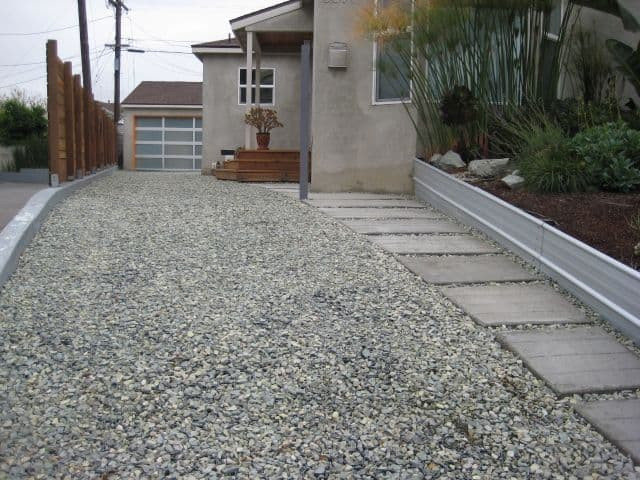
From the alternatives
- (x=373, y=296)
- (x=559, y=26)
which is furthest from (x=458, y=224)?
(x=559, y=26)

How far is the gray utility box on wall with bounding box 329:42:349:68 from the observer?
927 cm

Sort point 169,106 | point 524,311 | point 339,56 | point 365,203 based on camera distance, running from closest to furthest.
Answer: point 524,311 → point 365,203 → point 339,56 → point 169,106

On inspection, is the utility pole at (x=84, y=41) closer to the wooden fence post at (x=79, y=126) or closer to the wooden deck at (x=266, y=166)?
the wooden fence post at (x=79, y=126)

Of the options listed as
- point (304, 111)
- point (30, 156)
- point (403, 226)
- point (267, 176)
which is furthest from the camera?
point (30, 156)

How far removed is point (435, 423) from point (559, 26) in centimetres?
730

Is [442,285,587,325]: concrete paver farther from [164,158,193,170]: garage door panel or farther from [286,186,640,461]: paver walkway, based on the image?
[164,158,193,170]: garage door panel

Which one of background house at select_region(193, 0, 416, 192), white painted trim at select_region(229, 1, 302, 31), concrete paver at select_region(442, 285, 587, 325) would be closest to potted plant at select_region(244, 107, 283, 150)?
white painted trim at select_region(229, 1, 302, 31)

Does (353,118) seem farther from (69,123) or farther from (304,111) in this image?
(69,123)

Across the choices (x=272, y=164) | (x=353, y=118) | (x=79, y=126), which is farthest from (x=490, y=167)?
(x=79, y=126)

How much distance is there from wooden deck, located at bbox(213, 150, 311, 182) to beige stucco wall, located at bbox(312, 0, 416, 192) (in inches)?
88.8

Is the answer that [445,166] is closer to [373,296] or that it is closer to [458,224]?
[458,224]

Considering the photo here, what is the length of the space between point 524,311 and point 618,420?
136cm

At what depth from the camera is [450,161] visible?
8047 mm

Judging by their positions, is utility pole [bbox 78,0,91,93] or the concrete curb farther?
utility pole [bbox 78,0,91,93]
